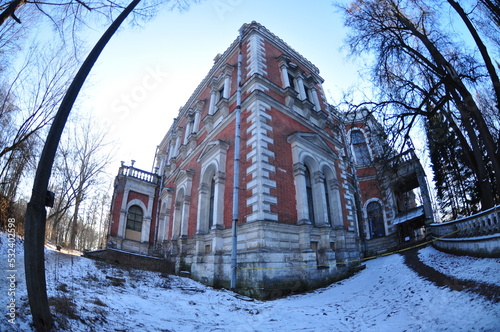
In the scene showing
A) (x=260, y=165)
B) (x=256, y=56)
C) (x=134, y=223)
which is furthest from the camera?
(x=134, y=223)

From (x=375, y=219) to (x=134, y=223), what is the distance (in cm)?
2109

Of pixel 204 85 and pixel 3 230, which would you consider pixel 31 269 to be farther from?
pixel 204 85

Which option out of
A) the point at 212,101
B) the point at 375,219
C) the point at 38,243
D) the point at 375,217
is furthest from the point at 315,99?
the point at 38,243

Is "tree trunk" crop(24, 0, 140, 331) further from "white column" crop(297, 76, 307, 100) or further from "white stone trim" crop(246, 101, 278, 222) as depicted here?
"white column" crop(297, 76, 307, 100)

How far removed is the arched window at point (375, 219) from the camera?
20.9 metres

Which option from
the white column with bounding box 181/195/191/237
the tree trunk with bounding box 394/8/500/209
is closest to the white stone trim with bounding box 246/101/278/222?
the white column with bounding box 181/195/191/237

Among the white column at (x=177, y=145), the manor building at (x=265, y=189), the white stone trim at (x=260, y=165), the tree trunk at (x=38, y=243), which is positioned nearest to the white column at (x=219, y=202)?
the manor building at (x=265, y=189)

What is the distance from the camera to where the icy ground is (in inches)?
143

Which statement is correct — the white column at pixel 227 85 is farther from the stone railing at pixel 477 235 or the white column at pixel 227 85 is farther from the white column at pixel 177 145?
the stone railing at pixel 477 235

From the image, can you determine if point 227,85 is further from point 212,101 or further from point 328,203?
point 328,203

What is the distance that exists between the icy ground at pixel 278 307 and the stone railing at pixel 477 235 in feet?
1.12

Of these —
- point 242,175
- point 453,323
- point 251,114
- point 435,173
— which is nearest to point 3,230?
point 242,175

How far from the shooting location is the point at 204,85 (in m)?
19.4

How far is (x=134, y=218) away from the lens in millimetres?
20984
